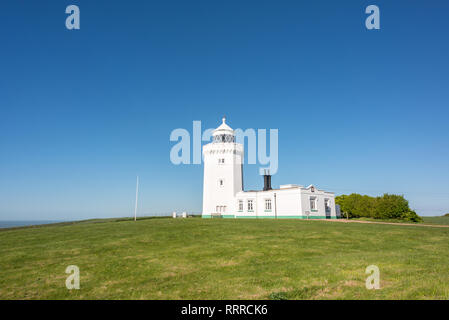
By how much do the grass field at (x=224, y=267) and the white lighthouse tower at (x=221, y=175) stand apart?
28.9 m

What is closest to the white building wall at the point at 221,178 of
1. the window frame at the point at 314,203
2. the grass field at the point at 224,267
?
the window frame at the point at 314,203

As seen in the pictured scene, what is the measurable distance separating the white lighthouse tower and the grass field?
2889cm

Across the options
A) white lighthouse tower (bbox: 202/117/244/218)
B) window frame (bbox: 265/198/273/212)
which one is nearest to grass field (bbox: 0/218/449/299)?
window frame (bbox: 265/198/273/212)

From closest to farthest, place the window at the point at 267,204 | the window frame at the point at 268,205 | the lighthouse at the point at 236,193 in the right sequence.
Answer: the lighthouse at the point at 236,193 < the window frame at the point at 268,205 < the window at the point at 267,204

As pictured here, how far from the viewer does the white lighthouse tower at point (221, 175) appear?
46.5 metres

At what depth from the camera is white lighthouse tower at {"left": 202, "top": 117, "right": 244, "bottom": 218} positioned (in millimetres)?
46531

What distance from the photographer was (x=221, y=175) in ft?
154

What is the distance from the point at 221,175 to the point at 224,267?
36.7m

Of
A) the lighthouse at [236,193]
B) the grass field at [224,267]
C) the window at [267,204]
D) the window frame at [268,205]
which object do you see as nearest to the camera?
the grass field at [224,267]

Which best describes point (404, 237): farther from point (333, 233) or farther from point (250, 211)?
point (250, 211)

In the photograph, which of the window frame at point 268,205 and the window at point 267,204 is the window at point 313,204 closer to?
the window frame at point 268,205

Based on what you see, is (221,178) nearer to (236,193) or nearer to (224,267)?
(236,193)
